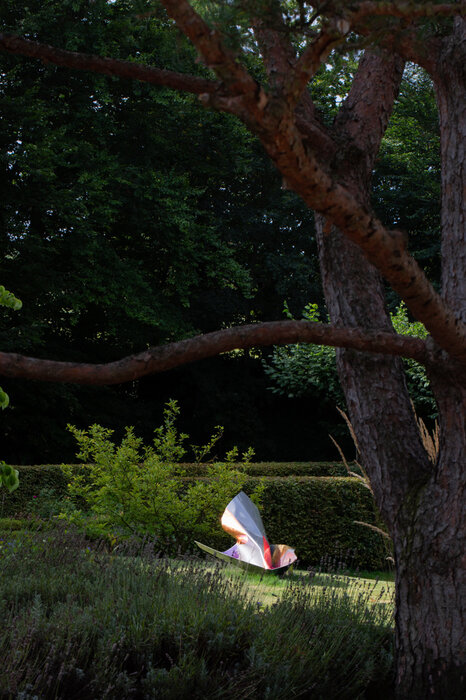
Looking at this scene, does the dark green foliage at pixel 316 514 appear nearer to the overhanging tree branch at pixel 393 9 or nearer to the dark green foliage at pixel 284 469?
the dark green foliage at pixel 284 469

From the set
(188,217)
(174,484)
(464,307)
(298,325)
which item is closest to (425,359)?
(464,307)

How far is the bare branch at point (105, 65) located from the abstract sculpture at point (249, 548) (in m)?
4.01

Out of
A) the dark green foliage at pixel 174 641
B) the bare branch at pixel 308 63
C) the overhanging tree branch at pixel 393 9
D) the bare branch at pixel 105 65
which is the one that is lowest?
the dark green foliage at pixel 174 641

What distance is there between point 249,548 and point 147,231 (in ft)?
32.6

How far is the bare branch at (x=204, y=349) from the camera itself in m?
2.41

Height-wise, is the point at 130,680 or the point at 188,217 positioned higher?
the point at 188,217

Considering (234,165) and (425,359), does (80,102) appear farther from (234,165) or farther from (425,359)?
(425,359)

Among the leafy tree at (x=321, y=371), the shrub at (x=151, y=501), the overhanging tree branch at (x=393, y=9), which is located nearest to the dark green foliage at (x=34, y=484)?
the shrub at (x=151, y=501)

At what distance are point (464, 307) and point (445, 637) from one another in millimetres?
1476

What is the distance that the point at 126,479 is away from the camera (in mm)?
7172

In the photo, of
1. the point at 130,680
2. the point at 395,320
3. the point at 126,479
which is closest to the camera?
the point at 130,680

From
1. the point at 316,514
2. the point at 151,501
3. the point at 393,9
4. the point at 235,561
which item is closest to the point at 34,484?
the point at 151,501

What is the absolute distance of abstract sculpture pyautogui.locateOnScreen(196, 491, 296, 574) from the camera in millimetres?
6176

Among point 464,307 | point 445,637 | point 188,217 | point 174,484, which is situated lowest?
point 445,637
